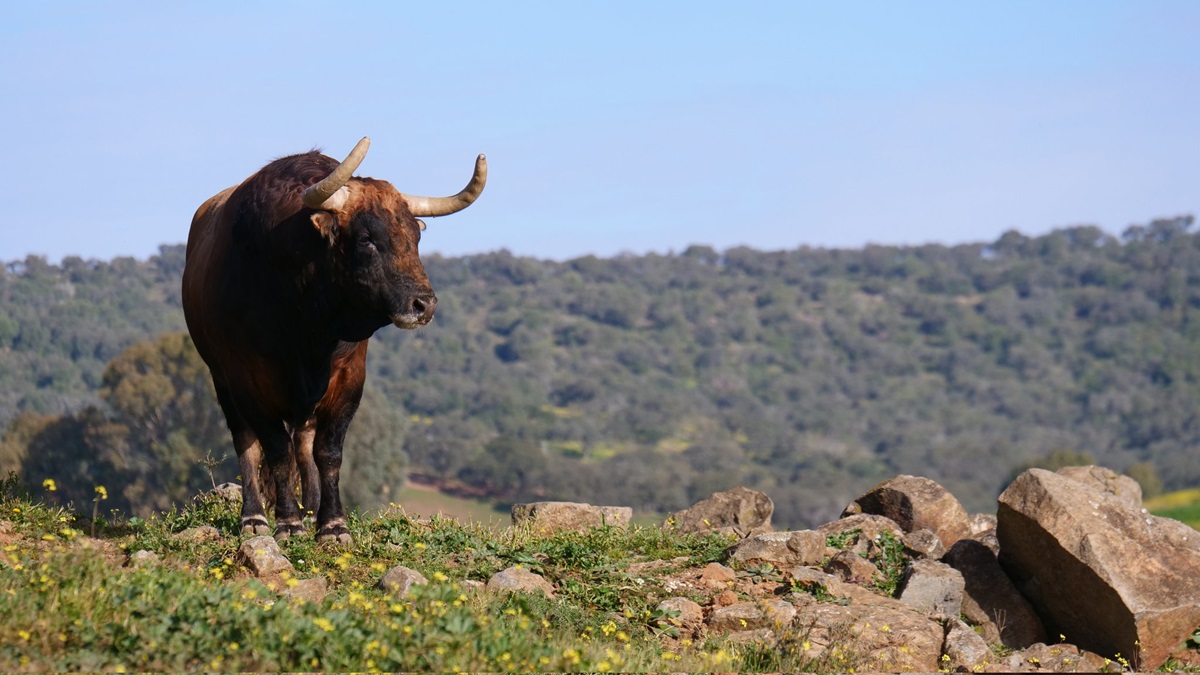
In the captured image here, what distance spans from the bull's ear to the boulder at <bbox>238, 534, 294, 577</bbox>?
2.14m

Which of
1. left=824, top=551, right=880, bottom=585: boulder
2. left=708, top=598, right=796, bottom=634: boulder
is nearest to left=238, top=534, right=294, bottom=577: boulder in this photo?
left=708, top=598, right=796, bottom=634: boulder

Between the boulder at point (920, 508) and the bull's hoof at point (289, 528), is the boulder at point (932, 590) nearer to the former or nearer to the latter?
the boulder at point (920, 508)

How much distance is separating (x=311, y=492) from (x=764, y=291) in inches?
6958

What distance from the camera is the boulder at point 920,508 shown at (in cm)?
1234

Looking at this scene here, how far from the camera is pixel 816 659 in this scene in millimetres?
Result: 8398

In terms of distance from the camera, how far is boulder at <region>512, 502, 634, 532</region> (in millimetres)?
12023

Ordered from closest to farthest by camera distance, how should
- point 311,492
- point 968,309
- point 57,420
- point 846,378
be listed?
point 311,492
point 57,420
point 846,378
point 968,309

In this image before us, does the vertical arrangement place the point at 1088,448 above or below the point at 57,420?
below

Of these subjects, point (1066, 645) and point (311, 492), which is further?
point (311, 492)

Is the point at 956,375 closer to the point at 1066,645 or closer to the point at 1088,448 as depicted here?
the point at 1088,448

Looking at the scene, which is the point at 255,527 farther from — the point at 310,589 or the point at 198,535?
the point at 310,589

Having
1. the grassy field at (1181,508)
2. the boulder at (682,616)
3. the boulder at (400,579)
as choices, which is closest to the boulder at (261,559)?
the boulder at (400,579)

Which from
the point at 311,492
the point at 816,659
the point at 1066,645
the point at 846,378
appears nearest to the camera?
the point at 816,659

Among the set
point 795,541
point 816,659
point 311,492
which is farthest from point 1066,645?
point 311,492
